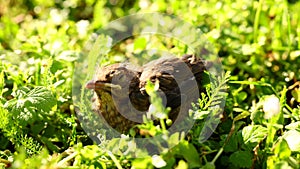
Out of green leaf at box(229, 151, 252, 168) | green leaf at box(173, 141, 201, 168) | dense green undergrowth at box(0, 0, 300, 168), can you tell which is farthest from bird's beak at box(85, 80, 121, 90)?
green leaf at box(229, 151, 252, 168)

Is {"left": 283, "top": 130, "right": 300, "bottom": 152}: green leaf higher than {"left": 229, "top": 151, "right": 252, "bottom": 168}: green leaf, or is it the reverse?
{"left": 283, "top": 130, "right": 300, "bottom": 152}: green leaf

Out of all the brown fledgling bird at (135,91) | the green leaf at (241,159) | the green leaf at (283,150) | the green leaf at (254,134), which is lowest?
the green leaf at (241,159)

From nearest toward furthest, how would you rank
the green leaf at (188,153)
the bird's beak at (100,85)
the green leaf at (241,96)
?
the green leaf at (188,153) < the bird's beak at (100,85) < the green leaf at (241,96)

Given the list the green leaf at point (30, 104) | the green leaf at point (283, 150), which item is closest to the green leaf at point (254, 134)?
the green leaf at point (283, 150)

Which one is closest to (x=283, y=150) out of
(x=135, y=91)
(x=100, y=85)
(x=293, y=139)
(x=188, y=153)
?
(x=293, y=139)

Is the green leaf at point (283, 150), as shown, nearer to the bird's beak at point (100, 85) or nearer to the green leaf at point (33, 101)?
the bird's beak at point (100, 85)

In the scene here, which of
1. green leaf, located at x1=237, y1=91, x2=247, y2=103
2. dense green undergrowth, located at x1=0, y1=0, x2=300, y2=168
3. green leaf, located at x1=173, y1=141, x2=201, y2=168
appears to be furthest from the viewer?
green leaf, located at x1=237, y1=91, x2=247, y2=103

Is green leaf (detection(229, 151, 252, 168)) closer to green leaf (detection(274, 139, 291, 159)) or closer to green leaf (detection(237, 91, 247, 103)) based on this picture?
green leaf (detection(274, 139, 291, 159))

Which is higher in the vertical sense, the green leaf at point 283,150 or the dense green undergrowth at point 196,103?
the dense green undergrowth at point 196,103
